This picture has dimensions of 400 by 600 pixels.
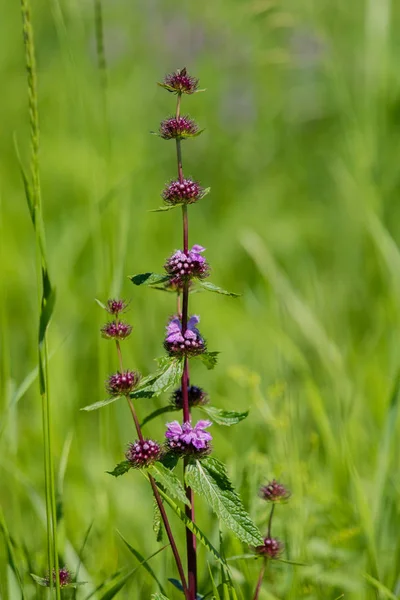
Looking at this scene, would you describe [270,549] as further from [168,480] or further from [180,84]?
[180,84]

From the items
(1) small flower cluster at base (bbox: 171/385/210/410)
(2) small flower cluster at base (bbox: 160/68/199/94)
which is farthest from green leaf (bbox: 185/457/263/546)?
(2) small flower cluster at base (bbox: 160/68/199/94)

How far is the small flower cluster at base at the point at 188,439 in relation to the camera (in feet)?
3.89

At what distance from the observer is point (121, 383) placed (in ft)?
3.99

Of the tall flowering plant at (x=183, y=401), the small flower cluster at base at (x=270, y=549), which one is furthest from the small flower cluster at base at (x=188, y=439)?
the small flower cluster at base at (x=270, y=549)

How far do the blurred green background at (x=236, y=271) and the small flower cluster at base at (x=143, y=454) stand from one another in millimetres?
336

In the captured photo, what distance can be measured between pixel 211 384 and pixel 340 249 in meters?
1.21

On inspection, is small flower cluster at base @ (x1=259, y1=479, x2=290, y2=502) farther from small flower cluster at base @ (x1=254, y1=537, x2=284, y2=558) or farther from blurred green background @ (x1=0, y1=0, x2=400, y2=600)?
blurred green background @ (x1=0, y1=0, x2=400, y2=600)

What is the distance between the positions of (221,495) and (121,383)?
21 cm

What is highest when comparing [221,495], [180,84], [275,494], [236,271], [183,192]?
[180,84]

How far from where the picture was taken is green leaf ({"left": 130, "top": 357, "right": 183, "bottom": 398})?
44.8 inches

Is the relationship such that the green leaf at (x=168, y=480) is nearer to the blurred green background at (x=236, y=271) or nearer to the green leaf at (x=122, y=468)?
the green leaf at (x=122, y=468)

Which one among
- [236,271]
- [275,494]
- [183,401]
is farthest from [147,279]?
[236,271]

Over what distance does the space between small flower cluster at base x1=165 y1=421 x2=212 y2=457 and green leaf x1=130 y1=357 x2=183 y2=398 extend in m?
0.06

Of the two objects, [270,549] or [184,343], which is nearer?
[184,343]
